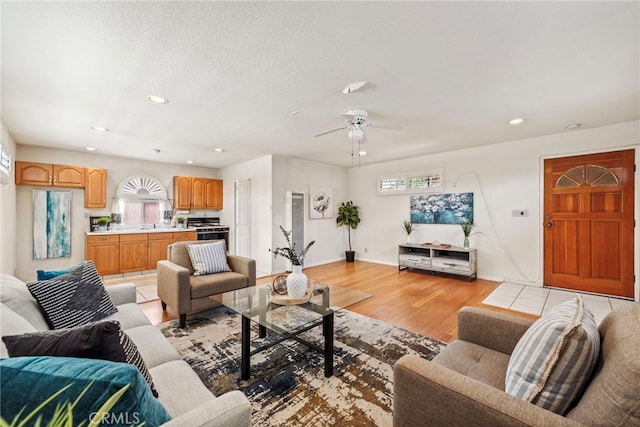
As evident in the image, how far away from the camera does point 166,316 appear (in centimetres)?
318

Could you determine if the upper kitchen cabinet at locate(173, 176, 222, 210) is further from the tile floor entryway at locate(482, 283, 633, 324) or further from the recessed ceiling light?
the tile floor entryway at locate(482, 283, 633, 324)

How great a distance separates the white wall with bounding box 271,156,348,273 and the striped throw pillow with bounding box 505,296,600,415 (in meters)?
4.67

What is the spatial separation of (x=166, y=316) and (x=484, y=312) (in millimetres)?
3245

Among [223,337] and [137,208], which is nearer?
[223,337]

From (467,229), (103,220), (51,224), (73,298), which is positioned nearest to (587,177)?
(467,229)

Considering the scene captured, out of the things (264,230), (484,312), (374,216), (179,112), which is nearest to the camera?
(484,312)

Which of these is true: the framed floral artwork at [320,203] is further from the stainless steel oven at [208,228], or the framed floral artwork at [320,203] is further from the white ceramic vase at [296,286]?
the white ceramic vase at [296,286]

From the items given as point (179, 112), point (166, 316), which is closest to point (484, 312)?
point (166, 316)

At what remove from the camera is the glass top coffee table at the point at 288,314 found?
203 cm

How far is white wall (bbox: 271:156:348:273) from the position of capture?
5.46 meters

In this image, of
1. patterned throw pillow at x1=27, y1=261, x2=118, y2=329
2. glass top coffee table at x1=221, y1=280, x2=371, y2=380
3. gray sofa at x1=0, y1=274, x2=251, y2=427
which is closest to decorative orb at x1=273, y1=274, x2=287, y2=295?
glass top coffee table at x1=221, y1=280, x2=371, y2=380

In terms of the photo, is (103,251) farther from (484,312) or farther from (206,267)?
(484,312)

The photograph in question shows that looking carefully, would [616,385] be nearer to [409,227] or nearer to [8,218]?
[409,227]

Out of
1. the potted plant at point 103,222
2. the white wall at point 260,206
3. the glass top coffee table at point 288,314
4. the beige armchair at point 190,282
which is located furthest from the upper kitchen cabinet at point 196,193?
the glass top coffee table at point 288,314
